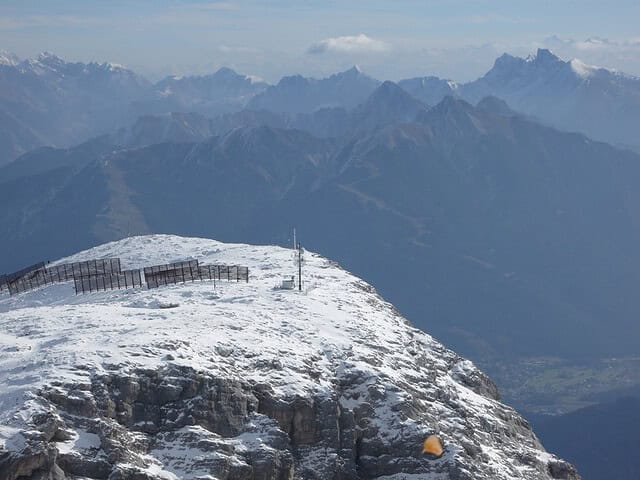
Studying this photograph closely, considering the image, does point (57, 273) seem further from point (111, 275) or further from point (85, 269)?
point (111, 275)

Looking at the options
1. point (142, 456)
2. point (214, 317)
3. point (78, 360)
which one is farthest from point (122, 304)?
→ point (142, 456)

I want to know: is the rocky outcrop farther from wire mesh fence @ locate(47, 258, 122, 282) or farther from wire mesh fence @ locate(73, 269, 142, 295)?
wire mesh fence @ locate(47, 258, 122, 282)

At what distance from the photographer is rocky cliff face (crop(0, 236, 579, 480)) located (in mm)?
59062

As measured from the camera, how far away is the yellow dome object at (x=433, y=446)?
66.5m

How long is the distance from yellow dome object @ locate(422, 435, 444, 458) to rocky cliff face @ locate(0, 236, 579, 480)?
47cm

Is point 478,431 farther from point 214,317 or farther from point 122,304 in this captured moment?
point 122,304

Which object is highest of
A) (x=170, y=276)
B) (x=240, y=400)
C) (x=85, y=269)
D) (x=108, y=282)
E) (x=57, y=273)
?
(x=240, y=400)

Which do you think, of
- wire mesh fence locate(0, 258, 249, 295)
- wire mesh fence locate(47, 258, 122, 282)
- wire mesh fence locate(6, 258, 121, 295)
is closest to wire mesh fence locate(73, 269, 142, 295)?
wire mesh fence locate(0, 258, 249, 295)

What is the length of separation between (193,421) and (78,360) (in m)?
9.15

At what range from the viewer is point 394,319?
88250mm

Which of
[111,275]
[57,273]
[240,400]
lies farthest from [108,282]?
[240,400]

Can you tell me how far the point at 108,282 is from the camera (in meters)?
101

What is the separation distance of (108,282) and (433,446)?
47774 millimetres

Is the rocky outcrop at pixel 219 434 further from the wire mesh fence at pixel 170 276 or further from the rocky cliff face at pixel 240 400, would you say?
the wire mesh fence at pixel 170 276
